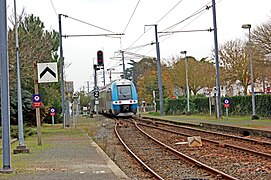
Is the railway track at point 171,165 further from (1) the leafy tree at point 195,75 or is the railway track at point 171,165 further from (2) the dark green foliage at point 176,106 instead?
(1) the leafy tree at point 195,75

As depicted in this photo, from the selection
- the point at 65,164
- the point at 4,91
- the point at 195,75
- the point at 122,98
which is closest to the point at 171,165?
the point at 65,164

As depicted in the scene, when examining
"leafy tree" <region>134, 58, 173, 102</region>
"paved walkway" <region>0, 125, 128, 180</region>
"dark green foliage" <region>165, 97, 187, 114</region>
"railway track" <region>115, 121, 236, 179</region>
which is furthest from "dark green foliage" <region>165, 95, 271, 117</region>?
"paved walkway" <region>0, 125, 128, 180</region>

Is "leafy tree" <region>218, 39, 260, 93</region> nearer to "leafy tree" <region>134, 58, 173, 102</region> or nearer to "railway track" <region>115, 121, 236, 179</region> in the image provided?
"leafy tree" <region>134, 58, 173, 102</region>

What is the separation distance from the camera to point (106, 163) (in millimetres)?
16312

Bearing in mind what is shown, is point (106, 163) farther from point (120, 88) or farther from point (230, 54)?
point (230, 54)

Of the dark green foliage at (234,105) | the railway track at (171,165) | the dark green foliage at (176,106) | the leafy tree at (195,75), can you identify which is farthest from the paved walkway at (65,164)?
the leafy tree at (195,75)

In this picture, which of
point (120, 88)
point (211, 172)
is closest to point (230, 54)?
point (120, 88)

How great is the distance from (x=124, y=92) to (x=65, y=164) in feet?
127

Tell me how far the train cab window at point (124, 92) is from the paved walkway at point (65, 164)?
32.0m

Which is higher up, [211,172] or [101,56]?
[101,56]

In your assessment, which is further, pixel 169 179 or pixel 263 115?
pixel 263 115

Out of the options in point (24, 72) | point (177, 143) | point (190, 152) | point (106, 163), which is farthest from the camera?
point (24, 72)

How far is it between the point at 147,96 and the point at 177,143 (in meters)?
63.9

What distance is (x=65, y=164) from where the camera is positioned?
1597 centimetres
